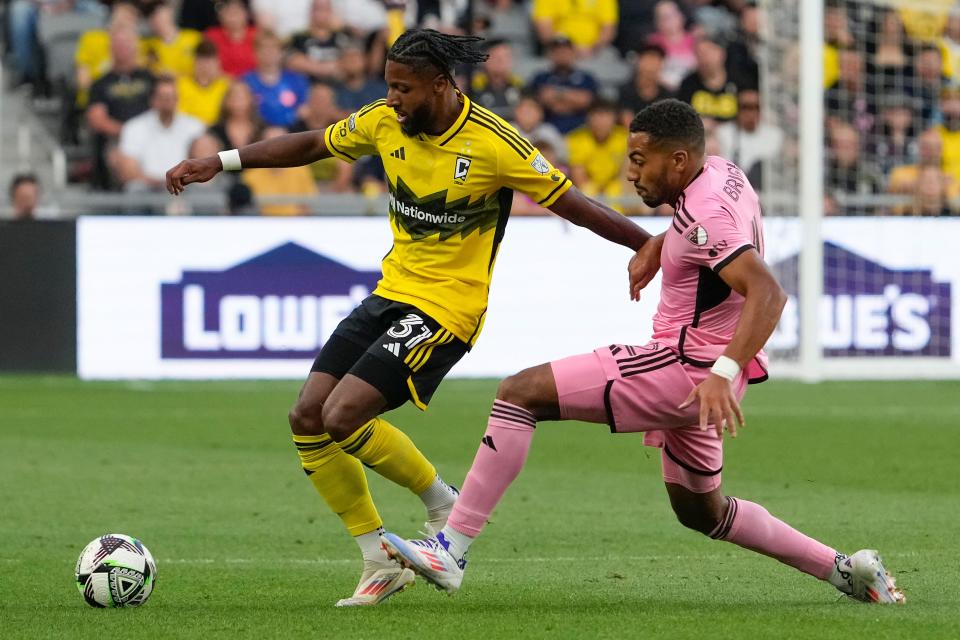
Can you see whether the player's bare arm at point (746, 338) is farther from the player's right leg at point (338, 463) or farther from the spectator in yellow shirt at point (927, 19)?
the spectator in yellow shirt at point (927, 19)

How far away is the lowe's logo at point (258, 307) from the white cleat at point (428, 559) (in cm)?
1047

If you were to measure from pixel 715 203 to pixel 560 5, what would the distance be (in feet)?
49.8

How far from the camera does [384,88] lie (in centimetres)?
1900

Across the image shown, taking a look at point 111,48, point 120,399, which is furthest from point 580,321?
point 111,48

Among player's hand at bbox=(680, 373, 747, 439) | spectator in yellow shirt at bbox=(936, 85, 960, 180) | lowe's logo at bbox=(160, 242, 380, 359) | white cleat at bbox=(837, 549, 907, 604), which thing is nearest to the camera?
player's hand at bbox=(680, 373, 747, 439)

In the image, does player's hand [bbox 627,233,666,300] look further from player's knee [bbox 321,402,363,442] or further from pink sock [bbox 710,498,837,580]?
player's knee [bbox 321,402,363,442]

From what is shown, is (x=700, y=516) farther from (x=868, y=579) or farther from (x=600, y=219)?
(x=600, y=219)

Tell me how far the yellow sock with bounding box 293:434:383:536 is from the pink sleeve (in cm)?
166

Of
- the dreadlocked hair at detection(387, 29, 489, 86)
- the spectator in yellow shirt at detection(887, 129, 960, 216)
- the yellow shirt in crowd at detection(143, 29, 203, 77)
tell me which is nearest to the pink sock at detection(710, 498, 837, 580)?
the dreadlocked hair at detection(387, 29, 489, 86)

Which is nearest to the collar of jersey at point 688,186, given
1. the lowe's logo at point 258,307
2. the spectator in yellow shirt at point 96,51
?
the lowe's logo at point 258,307

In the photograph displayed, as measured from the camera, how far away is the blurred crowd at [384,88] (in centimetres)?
1805

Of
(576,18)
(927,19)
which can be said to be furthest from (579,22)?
(927,19)

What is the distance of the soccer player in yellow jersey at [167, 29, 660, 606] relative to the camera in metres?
6.39

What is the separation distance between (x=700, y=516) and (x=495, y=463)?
32.4 inches
